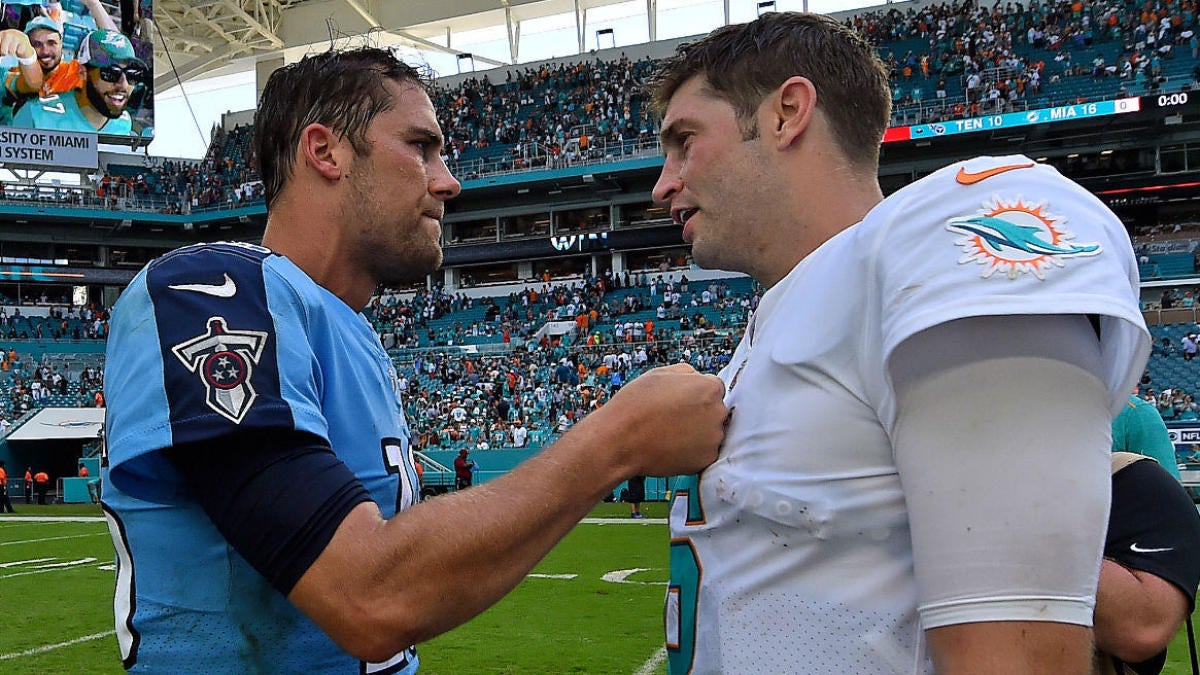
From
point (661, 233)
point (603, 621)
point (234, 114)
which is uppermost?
point (234, 114)

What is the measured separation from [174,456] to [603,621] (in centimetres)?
751

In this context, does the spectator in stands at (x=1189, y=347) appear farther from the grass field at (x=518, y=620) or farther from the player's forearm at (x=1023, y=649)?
the player's forearm at (x=1023, y=649)

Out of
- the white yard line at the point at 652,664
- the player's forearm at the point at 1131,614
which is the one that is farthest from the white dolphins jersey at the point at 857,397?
the white yard line at the point at 652,664

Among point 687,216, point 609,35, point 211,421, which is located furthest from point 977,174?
point 609,35

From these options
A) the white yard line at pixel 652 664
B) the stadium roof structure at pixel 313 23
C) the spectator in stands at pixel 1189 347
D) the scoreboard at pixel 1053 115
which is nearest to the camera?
the white yard line at pixel 652 664

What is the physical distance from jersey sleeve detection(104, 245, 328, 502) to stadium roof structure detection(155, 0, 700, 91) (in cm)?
4278

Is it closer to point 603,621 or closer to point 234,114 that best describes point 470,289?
point 234,114

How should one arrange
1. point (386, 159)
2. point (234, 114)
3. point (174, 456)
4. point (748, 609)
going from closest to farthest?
point (748, 609) < point (174, 456) < point (386, 159) < point (234, 114)

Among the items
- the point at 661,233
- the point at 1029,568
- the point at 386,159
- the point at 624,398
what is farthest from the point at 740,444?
the point at 661,233

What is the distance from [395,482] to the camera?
2.18 meters

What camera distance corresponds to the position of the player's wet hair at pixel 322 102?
2402 millimetres

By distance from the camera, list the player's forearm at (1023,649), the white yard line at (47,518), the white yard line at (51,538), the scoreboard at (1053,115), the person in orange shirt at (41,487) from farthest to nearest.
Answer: the scoreboard at (1053,115) < the person in orange shirt at (41,487) < the white yard line at (47,518) < the white yard line at (51,538) < the player's forearm at (1023,649)

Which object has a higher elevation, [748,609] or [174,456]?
[174,456]

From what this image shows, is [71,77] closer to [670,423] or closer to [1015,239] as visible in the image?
[670,423]
